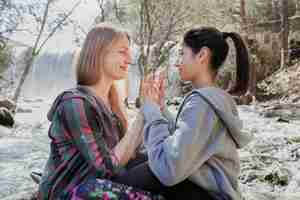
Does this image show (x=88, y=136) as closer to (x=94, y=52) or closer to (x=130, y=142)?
(x=130, y=142)

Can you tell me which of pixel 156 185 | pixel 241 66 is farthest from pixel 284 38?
pixel 156 185

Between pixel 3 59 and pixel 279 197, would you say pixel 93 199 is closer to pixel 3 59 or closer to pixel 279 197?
pixel 279 197

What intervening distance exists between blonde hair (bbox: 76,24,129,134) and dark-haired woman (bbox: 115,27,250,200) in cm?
24

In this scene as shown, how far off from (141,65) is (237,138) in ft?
43.8

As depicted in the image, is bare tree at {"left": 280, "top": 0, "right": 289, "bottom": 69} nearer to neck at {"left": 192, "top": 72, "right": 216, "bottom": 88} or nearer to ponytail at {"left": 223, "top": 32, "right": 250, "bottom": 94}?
ponytail at {"left": 223, "top": 32, "right": 250, "bottom": 94}

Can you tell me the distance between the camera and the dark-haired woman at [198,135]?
1457mm

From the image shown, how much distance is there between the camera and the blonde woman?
1.56m

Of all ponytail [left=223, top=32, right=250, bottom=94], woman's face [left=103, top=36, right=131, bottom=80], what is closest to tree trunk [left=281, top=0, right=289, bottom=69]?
ponytail [left=223, top=32, right=250, bottom=94]

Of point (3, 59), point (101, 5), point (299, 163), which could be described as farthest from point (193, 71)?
point (101, 5)

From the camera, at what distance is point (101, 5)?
15258 mm

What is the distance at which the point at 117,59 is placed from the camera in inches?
70.9

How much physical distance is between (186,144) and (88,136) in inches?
15.4

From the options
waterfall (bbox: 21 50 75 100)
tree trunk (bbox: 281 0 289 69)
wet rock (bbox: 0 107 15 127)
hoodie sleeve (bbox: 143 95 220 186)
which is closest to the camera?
hoodie sleeve (bbox: 143 95 220 186)

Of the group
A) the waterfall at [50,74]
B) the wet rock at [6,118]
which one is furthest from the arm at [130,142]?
the waterfall at [50,74]
